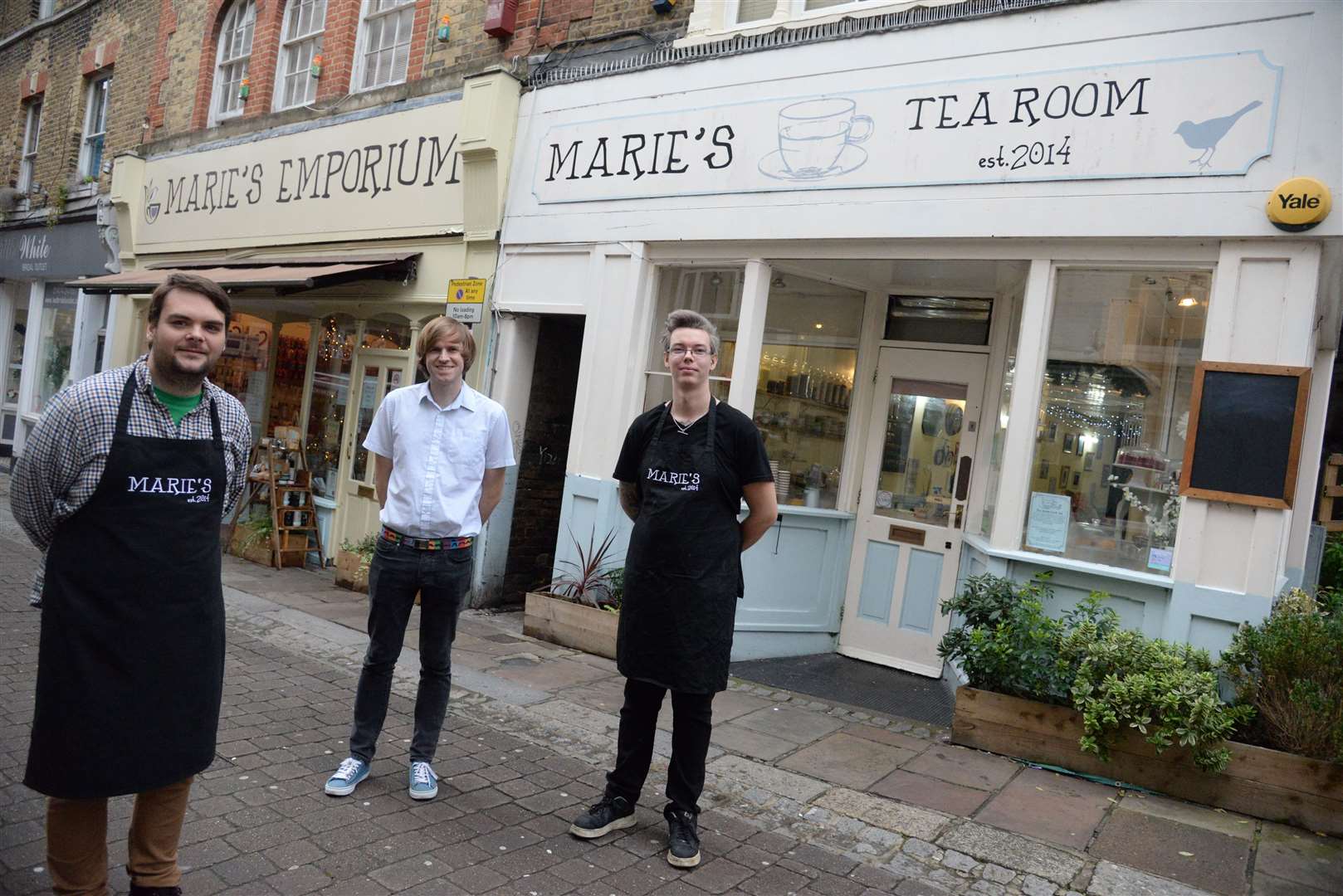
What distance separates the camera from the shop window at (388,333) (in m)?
9.53

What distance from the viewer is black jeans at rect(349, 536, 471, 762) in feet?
13.2

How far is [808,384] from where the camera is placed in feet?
24.3

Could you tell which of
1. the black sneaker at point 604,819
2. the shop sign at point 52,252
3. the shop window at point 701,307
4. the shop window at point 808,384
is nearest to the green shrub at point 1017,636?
the shop window at point 808,384

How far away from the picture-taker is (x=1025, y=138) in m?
5.82

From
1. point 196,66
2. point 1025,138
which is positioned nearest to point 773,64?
point 1025,138

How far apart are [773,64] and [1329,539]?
565 cm

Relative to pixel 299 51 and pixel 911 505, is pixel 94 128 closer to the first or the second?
pixel 299 51

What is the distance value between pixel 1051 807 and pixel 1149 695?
0.75 metres

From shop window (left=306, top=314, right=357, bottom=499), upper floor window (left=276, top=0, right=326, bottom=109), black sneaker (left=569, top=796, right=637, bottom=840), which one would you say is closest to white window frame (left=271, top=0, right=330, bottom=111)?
upper floor window (left=276, top=0, right=326, bottom=109)

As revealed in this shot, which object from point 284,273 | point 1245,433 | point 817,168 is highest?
point 817,168

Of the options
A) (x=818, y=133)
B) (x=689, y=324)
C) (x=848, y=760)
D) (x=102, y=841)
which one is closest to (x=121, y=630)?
(x=102, y=841)

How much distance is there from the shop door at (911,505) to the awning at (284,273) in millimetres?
4662

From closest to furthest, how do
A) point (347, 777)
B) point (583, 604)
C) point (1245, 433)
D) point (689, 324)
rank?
point (689, 324)
point (347, 777)
point (1245, 433)
point (583, 604)

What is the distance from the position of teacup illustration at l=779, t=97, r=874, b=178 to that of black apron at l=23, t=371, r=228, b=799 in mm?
4961
